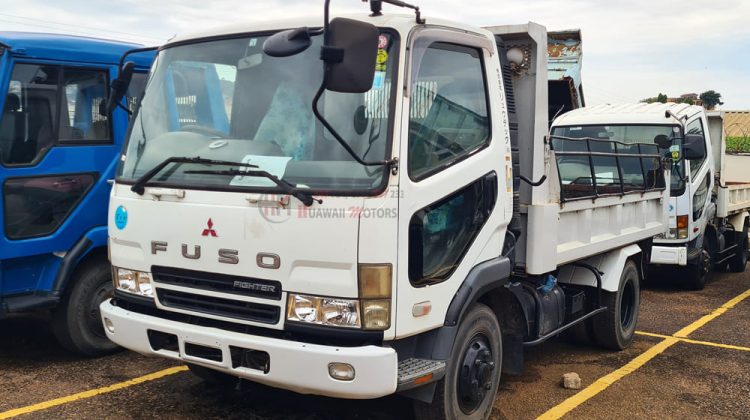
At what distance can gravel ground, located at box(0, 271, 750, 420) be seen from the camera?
4578mm

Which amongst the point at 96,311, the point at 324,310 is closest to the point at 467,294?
the point at 324,310

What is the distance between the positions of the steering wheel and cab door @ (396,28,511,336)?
105 centimetres

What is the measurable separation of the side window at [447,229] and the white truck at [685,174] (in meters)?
5.64

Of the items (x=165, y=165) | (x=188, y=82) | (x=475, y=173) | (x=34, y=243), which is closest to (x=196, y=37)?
(x=188, y=82)

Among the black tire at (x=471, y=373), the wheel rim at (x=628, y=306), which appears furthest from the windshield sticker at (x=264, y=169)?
the wheel rim at (x=628, y=306)

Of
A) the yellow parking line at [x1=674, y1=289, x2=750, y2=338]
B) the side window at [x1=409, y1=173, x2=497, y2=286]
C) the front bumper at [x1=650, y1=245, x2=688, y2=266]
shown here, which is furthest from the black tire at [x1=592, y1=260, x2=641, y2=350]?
the side window at [x1=409, y1=173, x2=497, y2=286]

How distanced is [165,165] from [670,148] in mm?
7084

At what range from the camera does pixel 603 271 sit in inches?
239

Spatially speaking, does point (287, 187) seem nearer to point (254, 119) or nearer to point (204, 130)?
point (254, 119)

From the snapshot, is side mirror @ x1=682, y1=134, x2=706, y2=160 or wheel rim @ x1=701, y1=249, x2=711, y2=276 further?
wheel rim @ x1=701, y1=249, x2=711, y2=276

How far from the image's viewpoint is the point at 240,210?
3.53 metres

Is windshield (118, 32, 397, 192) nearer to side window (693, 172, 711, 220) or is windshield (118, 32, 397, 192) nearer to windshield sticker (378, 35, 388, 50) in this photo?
windshield sticker (378, 35, 388, 50)

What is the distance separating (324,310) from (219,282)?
619mm

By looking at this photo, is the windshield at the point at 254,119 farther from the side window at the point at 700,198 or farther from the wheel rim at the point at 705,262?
the wheel rim at the point at 705,262
